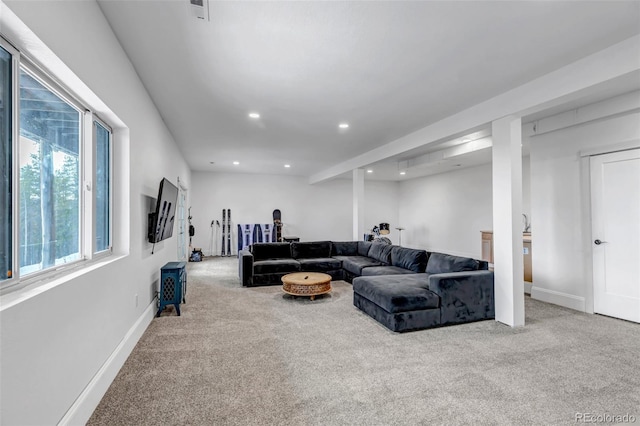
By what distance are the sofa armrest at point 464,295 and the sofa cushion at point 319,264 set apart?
273 centimetres

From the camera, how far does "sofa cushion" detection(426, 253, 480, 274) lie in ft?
12.8

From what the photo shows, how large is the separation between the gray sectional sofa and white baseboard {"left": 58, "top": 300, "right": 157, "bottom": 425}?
2.55 m

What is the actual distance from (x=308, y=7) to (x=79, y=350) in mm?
2661

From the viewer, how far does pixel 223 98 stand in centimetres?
367

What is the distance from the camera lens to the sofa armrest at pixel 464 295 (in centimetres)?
349

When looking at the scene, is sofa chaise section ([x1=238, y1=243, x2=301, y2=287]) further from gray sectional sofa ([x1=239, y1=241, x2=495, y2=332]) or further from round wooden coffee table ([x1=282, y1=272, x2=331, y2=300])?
round wooden coffee table ([x1=282, y1=272, x2=331, y2=300])

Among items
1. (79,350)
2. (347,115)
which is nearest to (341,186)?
(347,115)

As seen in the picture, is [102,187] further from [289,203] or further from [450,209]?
[450,209]

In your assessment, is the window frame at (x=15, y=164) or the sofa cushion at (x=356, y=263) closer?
the window frame at (x=15, y=164)

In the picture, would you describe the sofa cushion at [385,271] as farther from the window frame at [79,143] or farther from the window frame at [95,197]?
the window frame at [79,143]

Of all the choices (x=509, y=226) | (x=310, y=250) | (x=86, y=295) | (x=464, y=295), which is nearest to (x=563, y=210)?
(x=509, y=226)

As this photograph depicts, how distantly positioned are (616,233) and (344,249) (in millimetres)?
4450

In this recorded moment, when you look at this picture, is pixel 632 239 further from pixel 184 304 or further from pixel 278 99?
pixel 184 304

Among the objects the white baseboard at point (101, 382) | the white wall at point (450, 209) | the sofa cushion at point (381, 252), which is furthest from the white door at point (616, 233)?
the white baseboard at point (101, 382)
